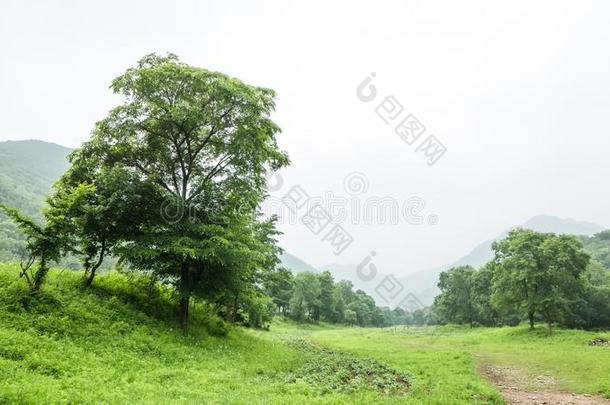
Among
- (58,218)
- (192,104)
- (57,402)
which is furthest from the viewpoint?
(192,104)

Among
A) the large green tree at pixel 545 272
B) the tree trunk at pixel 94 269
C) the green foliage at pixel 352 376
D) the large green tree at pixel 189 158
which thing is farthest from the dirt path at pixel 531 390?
the large green tree at pixel 545 272

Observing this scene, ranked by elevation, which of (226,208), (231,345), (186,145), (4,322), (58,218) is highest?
(186,145)

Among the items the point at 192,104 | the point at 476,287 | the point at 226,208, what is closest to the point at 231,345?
the point at 226,208

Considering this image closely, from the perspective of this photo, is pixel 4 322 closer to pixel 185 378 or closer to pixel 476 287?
pixel 185 378

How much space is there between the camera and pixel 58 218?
15805mm

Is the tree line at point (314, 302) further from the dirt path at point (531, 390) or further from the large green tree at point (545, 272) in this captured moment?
the dirt path at point (531, 390)

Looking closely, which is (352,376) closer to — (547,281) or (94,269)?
(94,269)

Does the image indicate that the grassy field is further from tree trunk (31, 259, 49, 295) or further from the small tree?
the small tree

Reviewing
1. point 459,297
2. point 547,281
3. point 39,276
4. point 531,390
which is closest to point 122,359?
point 39,276

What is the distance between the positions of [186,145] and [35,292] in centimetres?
1186

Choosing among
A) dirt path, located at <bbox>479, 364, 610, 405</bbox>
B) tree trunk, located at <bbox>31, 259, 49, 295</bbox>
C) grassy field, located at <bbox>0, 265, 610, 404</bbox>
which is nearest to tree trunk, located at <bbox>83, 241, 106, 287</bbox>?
grassy field, located at <bbox>0, 265, 610, 404</bbox>

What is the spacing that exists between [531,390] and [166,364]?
15674mm

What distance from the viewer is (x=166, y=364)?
51.5 feet

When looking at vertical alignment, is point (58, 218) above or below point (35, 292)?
above
